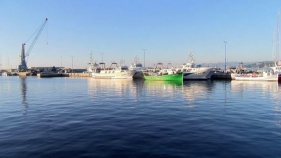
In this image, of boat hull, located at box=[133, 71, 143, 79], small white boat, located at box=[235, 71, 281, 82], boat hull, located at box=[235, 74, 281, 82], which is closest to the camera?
boat hull, located at box=[235, 74, 281, 82]

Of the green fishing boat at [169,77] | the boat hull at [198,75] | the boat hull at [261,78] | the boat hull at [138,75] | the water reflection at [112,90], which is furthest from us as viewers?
the boat hull at [138,75]

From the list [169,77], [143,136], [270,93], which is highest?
[169,77]

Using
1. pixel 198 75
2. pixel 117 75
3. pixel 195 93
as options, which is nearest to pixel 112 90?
pixel 195 93

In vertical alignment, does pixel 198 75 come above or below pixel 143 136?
above

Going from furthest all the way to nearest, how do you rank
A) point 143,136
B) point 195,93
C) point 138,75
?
point 138,75, point 195,93, point 143,136

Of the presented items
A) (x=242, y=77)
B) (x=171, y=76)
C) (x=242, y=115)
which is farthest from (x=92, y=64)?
(x=242, y=115)

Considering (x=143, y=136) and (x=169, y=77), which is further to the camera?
(x=169, y=77)

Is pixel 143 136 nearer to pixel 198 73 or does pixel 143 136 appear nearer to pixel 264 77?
pixel 264 77

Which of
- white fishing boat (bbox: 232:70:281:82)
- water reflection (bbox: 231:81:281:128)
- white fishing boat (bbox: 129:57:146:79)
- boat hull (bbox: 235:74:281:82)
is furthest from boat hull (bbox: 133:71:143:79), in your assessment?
water reflection (bbox: 231:81:281:128)

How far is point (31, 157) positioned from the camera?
909 cm

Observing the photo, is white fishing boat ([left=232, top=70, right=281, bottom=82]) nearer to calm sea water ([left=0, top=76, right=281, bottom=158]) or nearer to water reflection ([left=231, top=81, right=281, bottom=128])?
water reflection ([left=231, top=81, right=281, bottom=128])

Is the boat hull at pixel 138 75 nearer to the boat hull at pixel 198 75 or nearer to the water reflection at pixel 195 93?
the boat hull at pixel 198 75

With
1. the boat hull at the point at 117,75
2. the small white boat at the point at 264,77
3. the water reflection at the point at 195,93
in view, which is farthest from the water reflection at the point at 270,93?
the boat hull at the point at 117,75

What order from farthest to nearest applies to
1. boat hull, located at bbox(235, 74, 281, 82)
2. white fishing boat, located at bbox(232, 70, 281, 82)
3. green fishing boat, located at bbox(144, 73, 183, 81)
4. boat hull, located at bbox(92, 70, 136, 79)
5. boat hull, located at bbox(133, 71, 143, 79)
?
boat hull, located at bbox(133, 71, 143, 79), boat hull, located at bbox(92, 70, 136, 79), green fishing boat, located at bbox(144, 73, 183, 81), white fishing boat, located at bbox(232, 70, 281, 82), boat hull, located at bbox(235, 74, 281, 82)
